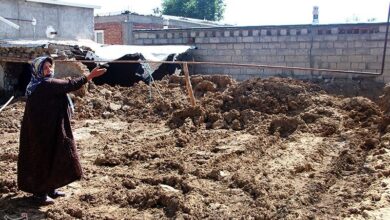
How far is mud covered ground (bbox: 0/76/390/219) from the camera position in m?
4.71

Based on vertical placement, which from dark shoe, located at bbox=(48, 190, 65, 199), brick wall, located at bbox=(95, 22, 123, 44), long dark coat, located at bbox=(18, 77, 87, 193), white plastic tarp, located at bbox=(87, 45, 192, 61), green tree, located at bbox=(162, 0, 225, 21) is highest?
green tree, located at bbox=(162, 0, 225, 21)

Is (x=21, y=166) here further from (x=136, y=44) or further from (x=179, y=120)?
(x=136, y=44)

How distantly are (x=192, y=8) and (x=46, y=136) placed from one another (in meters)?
31.2

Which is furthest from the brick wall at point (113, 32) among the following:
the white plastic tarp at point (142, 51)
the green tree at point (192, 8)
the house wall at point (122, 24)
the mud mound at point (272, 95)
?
the mud mound at point (272, 95)

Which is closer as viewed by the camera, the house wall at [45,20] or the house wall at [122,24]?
the house wall at [45,20]

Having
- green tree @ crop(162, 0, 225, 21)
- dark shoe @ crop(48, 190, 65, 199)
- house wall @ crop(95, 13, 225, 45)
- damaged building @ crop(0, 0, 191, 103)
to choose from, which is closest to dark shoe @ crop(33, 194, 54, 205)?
dark shoe @ crop(48, 190, 65, 199)

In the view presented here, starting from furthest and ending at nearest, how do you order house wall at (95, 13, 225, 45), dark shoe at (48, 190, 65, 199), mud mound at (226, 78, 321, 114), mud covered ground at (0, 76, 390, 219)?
1. house wall at (95, 13, 225, 45)
2. mud mound at (226, 78, 321, 114)
3. dark shoe at (48, 190, 65, 199)
4. mud covered ground at (0, 76, 390, 219)

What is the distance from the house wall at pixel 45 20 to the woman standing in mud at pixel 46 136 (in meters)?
9.18

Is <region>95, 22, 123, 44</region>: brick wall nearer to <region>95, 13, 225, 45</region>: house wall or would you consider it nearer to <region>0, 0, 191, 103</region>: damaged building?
<region>95, 13, 225, 45</region>: house wall

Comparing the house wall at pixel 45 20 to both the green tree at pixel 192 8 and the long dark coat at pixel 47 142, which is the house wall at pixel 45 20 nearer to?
the long dark coat at pixel 47 142

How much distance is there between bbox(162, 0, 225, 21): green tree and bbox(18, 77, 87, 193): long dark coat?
30.9 metres

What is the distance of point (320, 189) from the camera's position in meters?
5.16

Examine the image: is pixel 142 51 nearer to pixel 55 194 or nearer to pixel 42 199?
pixel 55 194

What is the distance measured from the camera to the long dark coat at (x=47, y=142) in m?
4.59
